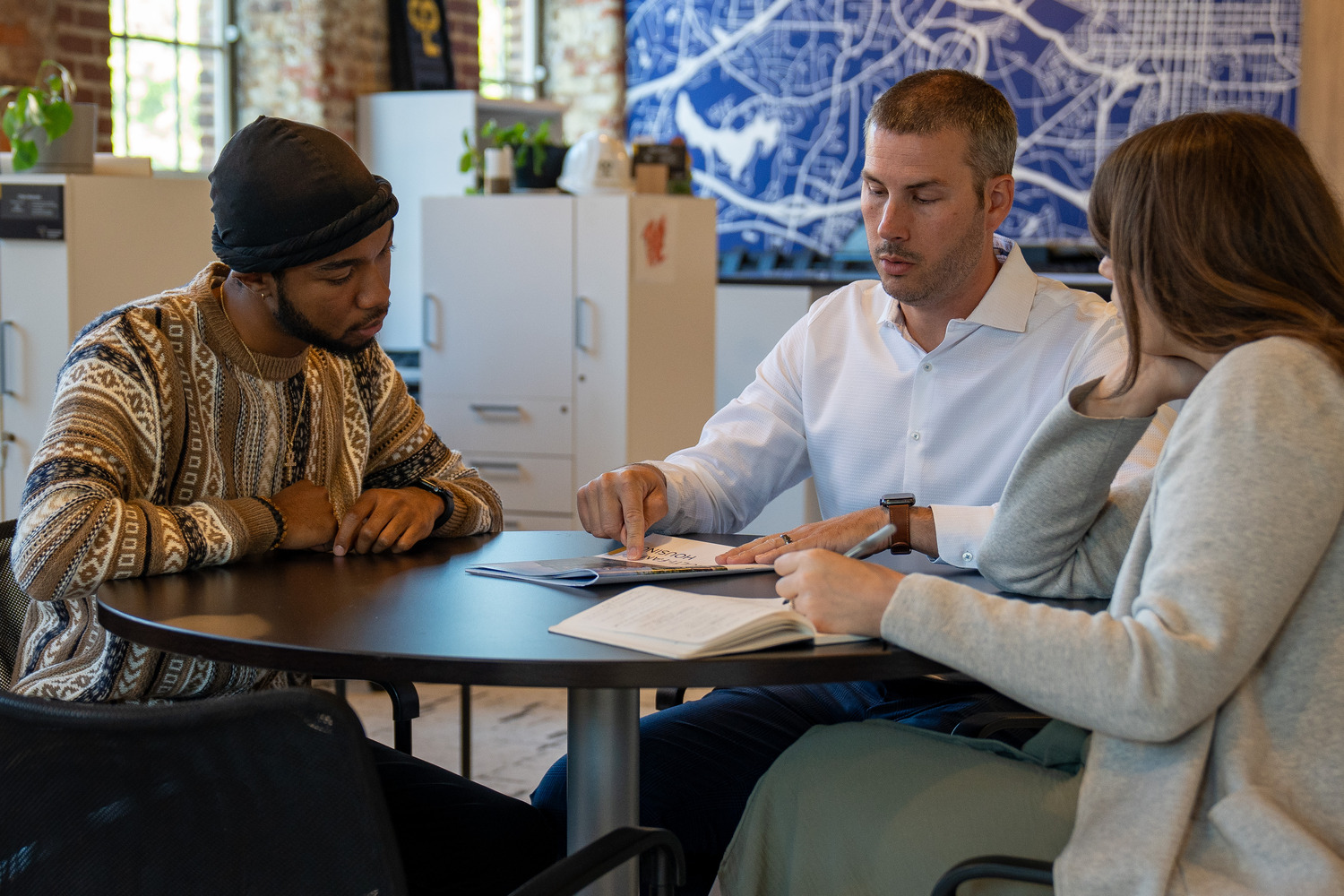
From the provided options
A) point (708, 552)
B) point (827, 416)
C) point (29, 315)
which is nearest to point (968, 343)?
point (827, 416)

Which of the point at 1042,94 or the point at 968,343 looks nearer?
the point at 968,343

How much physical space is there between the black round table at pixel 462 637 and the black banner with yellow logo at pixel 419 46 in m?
4.88

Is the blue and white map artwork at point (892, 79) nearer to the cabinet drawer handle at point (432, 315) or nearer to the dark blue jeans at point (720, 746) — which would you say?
the cabinet drawer handle at point (432, 315)

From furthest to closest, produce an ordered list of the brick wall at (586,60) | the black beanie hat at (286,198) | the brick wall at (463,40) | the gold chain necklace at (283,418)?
1. the brick wall at (586,60)
2. the brick wall at (463,40)
3. the gold chain necklace at (283,418)
4. the black beanie hat at (286,198)

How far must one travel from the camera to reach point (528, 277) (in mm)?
4512

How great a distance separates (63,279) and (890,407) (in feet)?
7.39

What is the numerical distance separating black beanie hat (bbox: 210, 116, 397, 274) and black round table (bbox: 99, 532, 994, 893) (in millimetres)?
404

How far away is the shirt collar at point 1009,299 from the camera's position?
82.7 inches

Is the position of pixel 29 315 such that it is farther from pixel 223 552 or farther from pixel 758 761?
pixel 758 761

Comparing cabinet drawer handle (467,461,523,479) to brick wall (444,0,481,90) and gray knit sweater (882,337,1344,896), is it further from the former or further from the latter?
gray knit sweater (882,337,1344,896)

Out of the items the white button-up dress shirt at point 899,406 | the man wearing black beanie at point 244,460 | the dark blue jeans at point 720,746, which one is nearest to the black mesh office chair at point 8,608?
the man wearing black beanie at point 244,460

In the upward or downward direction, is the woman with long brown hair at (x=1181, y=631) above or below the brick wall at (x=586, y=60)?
below

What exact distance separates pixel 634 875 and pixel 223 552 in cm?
63

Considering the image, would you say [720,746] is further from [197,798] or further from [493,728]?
[493,728]
